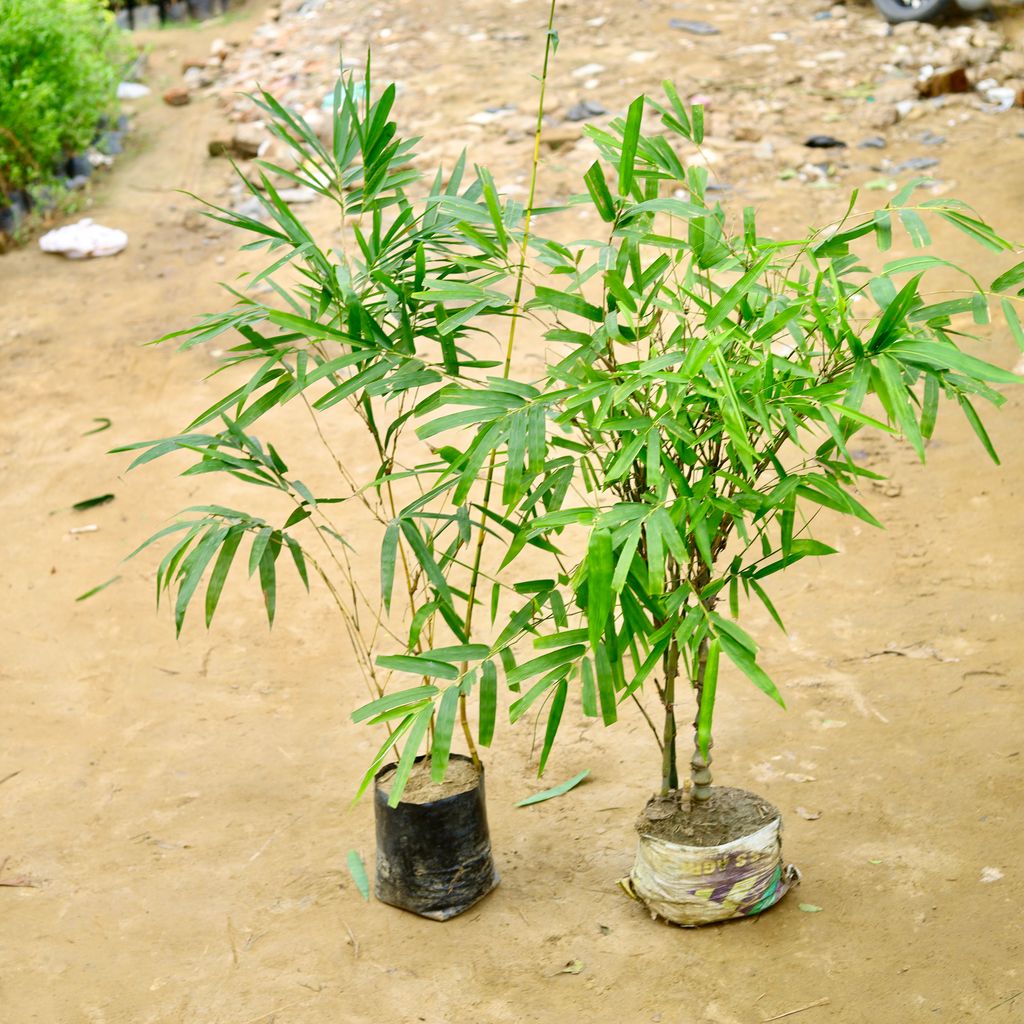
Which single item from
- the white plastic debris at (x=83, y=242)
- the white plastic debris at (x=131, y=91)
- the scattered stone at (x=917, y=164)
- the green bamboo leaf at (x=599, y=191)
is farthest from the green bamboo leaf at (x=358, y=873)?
the white plastic debris at (x=131, y=91)

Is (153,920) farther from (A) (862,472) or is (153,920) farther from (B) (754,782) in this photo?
(A) (862,472)

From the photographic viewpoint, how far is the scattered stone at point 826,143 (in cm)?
611

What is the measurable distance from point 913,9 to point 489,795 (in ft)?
19.6

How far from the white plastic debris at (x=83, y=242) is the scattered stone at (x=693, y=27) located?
12.0 feet

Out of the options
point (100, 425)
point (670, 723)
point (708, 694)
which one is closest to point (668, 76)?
point (100, 425)

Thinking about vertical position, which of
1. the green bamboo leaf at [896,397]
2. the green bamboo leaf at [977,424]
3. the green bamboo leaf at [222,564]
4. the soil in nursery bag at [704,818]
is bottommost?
the soil in nursery bag at [704,818]

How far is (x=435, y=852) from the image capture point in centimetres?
257

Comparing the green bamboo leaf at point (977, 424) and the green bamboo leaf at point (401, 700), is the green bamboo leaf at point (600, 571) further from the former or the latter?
the green bamboo leaf at point (977, 424)

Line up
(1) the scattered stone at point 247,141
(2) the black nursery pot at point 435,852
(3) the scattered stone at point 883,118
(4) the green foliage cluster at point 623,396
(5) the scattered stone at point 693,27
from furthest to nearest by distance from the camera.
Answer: (5) the scattered stone at point 693,27, (1) the scattered stone at point 247,141, (3) the scattered stone at point 883,118, (2) the black nursery pot at point 435,852, (4) the green foliage cluster at point 623,396

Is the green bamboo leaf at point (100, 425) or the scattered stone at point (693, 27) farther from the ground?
the scattered stone at point (693, 27)

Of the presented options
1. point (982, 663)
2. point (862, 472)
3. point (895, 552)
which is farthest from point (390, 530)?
point (895, 552)

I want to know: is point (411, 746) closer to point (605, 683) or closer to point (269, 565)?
point (605, 683)

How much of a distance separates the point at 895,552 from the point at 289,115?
7.73 ft

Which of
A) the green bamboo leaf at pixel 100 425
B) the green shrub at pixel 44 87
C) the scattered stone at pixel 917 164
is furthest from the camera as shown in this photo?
the green shrub at pixel 44 87
